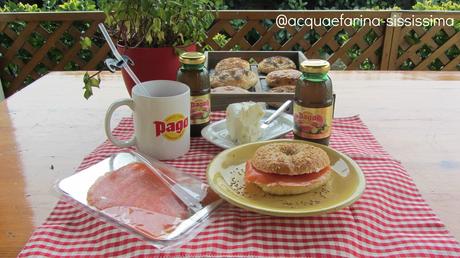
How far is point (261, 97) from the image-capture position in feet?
3.22

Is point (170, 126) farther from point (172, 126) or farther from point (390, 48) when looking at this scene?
point (390, 48)

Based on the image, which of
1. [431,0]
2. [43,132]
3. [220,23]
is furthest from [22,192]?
[431,0]

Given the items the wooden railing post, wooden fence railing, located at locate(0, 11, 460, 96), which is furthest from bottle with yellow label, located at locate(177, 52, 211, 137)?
the wooden railing post

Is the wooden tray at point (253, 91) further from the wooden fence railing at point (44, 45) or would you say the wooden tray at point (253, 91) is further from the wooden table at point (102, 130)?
the wooden fence railing at point (44, 45)

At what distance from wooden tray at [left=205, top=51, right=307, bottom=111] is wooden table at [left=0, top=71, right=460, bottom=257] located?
173 mm

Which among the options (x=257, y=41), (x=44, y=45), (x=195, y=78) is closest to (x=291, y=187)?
(x=195, y=78)

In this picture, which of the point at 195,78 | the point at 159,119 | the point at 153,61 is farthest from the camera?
the point at 153,61

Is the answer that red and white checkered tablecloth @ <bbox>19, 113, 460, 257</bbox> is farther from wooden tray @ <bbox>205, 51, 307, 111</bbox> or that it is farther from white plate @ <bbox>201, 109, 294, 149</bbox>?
wooden tray @ <bbox>205, 51, 307, 111</bbox>

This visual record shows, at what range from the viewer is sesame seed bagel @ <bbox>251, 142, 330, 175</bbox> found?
64 cm

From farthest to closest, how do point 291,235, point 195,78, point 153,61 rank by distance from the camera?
point 153,61 → point 195,78 → point 291,235

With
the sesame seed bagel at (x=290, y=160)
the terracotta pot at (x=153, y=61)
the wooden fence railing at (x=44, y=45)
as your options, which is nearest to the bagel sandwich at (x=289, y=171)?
the sesame seed bagel at (x=290, y=160)

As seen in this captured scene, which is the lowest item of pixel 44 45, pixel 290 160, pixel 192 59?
pixel 44 45

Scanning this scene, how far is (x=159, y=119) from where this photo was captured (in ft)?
2.51

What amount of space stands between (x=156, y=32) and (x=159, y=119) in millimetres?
270
